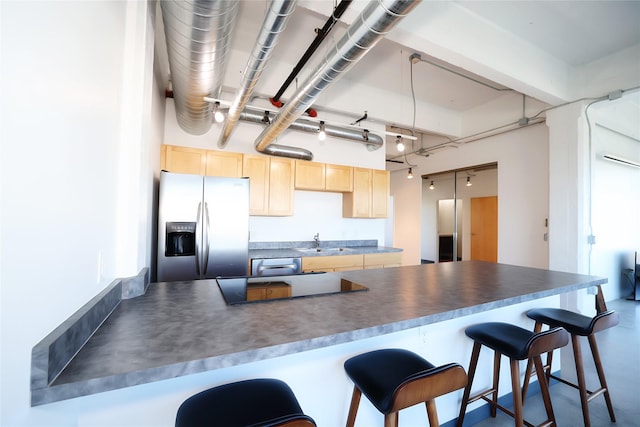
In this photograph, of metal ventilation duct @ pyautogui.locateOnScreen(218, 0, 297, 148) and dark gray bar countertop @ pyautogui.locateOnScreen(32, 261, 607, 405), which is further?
metal ventilation duct @ pyautogui.locateOnScreen(218, 0, 297, 148)

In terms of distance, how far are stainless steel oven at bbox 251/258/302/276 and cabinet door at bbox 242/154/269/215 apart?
714 mm

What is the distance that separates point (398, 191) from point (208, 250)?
18.3 feet

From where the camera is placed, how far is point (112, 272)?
1.28 m

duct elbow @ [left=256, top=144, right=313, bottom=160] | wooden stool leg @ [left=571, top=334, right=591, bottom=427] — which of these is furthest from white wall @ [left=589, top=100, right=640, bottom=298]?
duct elbow @ [left=256, top=144, right=313, bottom=160]

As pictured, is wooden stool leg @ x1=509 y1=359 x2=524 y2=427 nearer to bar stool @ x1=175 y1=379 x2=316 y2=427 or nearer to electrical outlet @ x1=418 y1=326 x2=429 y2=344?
electrical outlet @ x1=418 y1=326 x2=429 y2=344

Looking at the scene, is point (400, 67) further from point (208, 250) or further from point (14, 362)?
point (14, 362)

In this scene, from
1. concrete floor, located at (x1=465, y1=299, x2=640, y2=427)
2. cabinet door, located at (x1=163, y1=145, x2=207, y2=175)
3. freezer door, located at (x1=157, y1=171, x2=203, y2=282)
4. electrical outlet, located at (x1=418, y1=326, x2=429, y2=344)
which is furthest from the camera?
cabinet door, located at (x1=163, y1=145, x2=207, y2=175)

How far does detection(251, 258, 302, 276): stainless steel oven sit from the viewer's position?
3.37m

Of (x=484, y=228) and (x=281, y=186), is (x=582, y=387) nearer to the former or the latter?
(x=281, y=186)

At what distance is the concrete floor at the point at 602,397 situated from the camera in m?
1.86

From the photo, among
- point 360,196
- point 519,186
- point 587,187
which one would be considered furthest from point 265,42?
point 519,186

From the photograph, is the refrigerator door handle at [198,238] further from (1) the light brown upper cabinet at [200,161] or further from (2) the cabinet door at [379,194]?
(2) the cabinet door at [379,194]

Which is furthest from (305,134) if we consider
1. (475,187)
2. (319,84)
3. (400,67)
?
(475,187)

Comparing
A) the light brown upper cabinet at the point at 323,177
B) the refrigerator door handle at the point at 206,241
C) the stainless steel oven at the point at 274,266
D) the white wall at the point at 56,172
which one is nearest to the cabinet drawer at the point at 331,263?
the stainless steel oven at the point at 274,266
